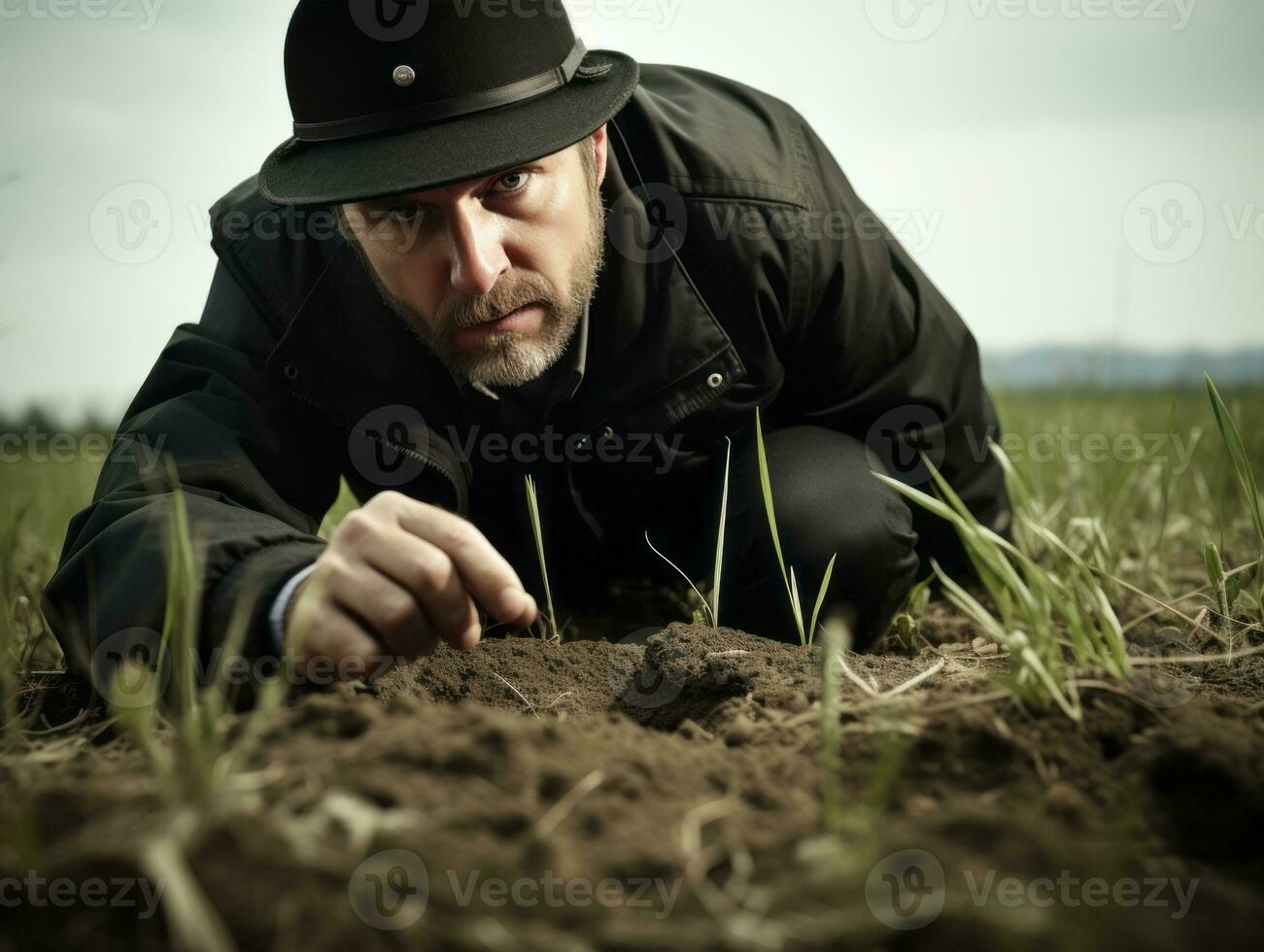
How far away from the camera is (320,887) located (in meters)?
0.72

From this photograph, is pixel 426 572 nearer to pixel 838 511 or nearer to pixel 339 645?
pixel 339 645

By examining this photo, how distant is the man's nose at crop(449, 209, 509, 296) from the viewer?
202 cm

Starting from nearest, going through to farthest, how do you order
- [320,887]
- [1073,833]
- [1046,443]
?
1. [320,887]
2. [1073,833]
3. [1046,443]

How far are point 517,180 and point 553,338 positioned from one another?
36 centimetres

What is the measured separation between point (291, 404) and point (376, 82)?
755 millimetres

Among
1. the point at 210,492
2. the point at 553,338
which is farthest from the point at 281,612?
the point at 553,338

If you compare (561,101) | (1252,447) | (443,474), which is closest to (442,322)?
(443,474)

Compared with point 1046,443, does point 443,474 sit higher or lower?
higher

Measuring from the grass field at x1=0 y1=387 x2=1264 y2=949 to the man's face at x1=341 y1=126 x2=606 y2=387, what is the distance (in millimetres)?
983

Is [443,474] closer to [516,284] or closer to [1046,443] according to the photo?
[516,284]

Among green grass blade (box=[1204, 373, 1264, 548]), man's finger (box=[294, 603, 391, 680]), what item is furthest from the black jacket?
green grass blade (box=[1204, 373, 1264, 548])

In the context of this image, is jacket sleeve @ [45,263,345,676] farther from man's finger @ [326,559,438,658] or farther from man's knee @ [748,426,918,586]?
man's knee @ [748,426,918,586]

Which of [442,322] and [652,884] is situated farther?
[442,322]

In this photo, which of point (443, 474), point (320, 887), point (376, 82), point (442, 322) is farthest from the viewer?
point (443, 474)
